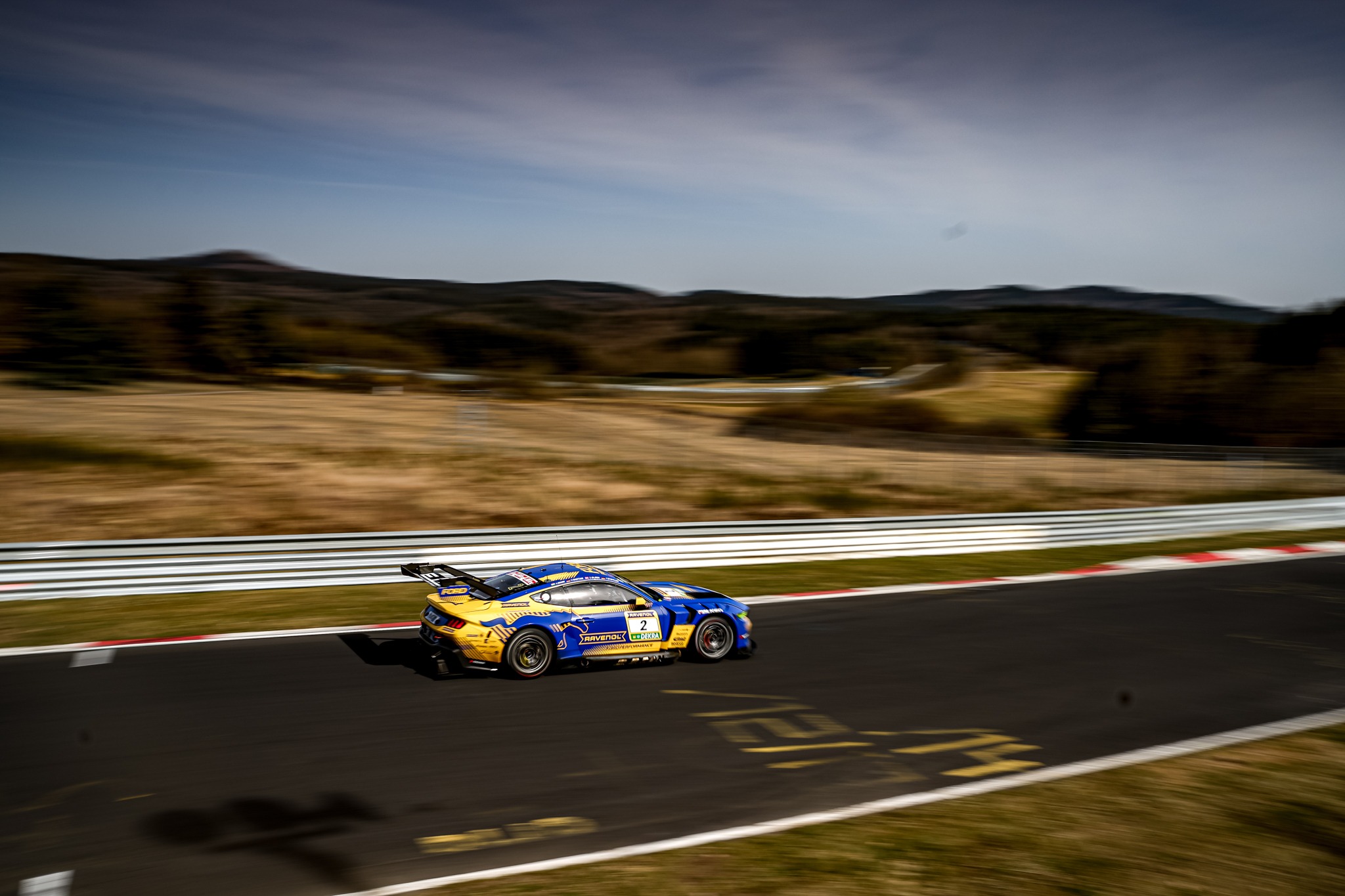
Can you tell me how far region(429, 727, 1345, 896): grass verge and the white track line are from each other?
3.4 inches

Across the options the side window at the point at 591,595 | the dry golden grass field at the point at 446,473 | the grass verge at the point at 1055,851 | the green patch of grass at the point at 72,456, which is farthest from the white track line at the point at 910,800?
the green patch of grass at the point at 72,456

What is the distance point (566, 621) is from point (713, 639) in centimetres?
154

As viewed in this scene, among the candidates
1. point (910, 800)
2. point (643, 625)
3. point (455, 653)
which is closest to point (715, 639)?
point (643, 625)

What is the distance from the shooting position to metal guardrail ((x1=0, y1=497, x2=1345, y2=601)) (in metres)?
11.6

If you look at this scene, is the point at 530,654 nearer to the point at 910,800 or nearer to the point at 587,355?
the point at 910,800

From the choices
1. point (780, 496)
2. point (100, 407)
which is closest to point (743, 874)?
point (780, 496)

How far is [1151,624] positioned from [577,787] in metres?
8.26

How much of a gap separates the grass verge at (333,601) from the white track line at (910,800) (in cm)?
632

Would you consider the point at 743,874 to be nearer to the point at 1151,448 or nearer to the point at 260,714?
the point at 260,714

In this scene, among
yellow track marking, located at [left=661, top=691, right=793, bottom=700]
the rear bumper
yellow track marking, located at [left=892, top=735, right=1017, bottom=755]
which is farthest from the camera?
the rear bumper

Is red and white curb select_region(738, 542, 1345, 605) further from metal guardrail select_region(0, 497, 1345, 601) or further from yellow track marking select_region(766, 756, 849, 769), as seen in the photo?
yellow track marking select_region(766, 756, 849, 769)

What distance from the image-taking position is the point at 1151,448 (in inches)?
982

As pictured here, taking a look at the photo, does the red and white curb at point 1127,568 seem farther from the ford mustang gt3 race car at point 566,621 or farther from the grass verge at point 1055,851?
the grass verge at point 1055,851

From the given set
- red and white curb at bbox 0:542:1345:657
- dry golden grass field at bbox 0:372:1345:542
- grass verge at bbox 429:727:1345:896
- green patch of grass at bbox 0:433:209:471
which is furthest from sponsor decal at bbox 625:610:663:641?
green patch of grass at bbox 0:433:209:471
